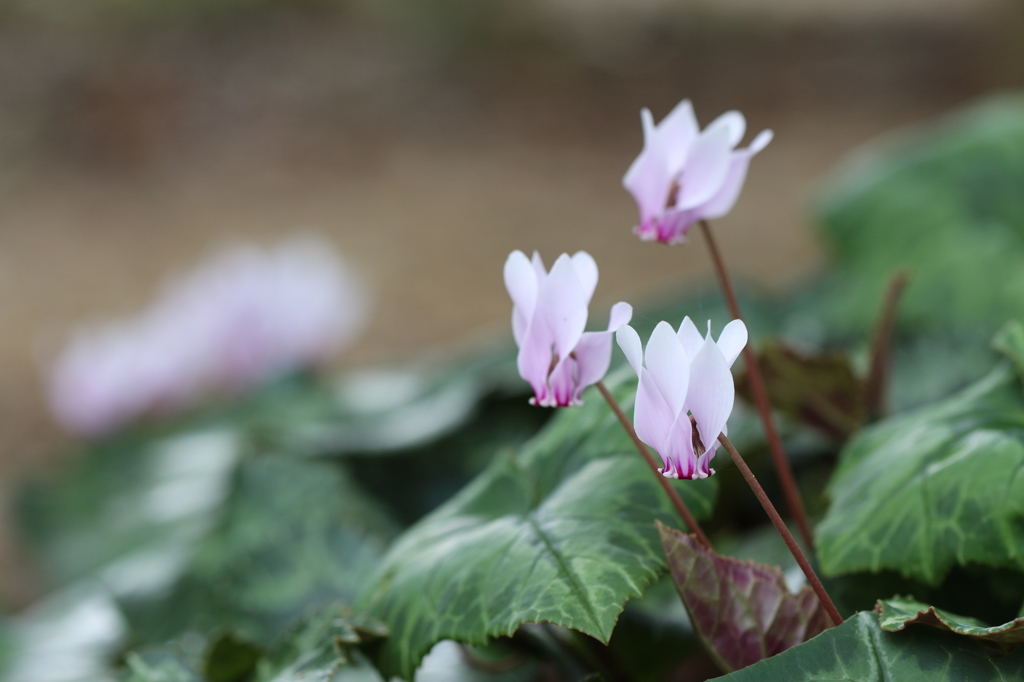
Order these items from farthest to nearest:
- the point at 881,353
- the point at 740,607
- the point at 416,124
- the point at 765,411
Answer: the point at 416,124 < the point at 881,353 < the point at 765,411 < the point at 740,607

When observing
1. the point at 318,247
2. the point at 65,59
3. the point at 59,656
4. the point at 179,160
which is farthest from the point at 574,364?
the point at 65,59

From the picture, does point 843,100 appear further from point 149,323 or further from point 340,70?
point 149,323

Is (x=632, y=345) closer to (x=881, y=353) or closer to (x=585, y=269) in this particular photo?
(x=585, y=269)

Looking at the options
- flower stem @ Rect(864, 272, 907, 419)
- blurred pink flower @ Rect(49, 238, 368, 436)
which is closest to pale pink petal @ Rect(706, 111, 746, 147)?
flower stem @ Rect(864, 272, 907, 419)

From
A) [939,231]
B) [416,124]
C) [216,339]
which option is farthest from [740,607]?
[416,124]

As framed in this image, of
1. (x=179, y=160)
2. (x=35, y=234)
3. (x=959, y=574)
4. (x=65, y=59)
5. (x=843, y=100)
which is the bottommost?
(x=959, y=574)

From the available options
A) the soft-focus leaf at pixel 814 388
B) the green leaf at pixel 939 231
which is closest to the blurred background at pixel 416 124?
the green leaf at pixel 939 231

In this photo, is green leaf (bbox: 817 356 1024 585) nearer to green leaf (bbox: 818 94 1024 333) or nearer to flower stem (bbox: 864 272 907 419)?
flower stem (bbox: 864 272 907 419)
